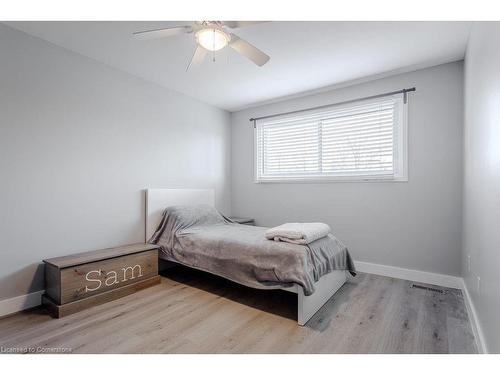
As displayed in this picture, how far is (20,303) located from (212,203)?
2.43 m

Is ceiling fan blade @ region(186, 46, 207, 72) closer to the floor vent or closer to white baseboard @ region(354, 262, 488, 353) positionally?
white baseboard @ region(354, 262, 488, 353)

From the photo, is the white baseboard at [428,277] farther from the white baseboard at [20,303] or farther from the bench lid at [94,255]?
the white baseboard at [20,303]

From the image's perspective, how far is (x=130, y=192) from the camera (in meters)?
3.06

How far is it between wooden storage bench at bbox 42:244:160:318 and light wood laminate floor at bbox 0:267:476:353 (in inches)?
3.4

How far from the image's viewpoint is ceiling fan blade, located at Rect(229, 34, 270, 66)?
188 cm

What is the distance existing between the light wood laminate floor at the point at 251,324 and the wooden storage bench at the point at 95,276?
88 millimetres

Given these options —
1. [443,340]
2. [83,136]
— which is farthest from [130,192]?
[443,340]

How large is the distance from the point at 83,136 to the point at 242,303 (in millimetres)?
2290

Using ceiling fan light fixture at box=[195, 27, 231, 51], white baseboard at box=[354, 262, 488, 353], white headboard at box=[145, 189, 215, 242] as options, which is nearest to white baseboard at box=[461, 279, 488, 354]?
white baseboard at box=[354, 262, 488, 353]

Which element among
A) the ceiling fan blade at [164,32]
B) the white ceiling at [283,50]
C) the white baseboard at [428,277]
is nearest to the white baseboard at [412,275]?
the white baseboard at [428,277]

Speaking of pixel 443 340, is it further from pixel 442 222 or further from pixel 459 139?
pixel 459 139

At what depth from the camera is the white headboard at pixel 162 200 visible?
3.19 metres

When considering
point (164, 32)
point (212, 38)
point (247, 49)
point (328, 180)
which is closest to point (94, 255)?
point (164, 32)
